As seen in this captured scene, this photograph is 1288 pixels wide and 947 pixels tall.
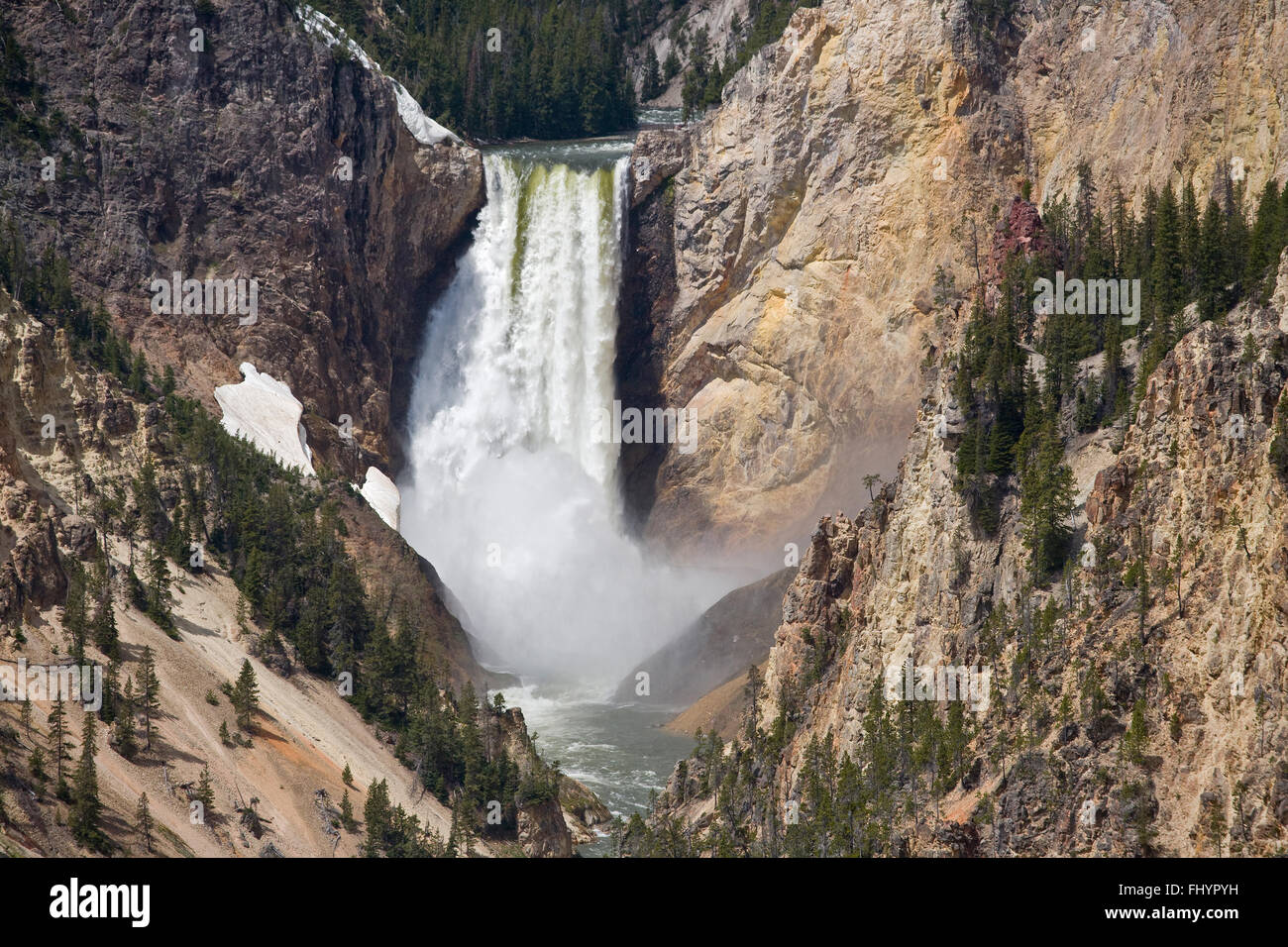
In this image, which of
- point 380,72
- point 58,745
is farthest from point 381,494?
point 58,745

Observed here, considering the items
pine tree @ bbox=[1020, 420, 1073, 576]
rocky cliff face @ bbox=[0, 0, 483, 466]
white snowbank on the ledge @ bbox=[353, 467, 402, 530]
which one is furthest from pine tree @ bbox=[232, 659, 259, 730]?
white snowbank on the ledge @ bbox=[353, 467, 402, 530]

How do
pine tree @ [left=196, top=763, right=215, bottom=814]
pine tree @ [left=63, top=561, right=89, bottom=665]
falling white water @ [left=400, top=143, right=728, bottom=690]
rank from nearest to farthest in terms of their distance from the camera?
1. pine tree @ [left=196, top=763, right=215, bottom=814]
2. pine tree @ [left=63, top=561, right=89, bottom=665]
3. falling white water @ [left=400, top=143, right=728, bottom=690]

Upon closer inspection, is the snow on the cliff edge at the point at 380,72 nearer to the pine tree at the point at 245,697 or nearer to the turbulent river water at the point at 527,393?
the turbulent river water at the point at 527,393

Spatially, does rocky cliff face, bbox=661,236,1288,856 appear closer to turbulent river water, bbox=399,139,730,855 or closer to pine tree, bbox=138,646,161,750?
pine tree, bbox=138,646,161,750

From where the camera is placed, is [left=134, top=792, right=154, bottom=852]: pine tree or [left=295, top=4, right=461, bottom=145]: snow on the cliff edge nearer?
[left=134, top=792, right=154, bottom=852]: pine tree

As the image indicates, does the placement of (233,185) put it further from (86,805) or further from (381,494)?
(86,805)

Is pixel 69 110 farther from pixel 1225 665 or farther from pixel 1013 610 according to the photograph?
pixel 1225 665
